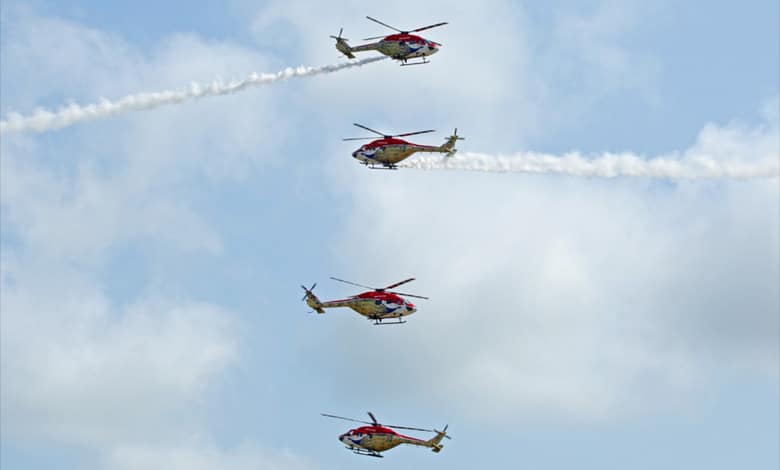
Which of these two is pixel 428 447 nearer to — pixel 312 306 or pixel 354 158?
pixel 312 306

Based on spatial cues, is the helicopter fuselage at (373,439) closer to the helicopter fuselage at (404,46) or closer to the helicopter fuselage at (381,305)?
the helicopter fuselage at (381,305)

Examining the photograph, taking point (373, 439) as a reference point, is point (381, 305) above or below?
above

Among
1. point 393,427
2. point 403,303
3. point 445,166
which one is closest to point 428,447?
point 393,427

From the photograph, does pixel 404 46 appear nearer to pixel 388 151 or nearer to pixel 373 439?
pixel 388 151

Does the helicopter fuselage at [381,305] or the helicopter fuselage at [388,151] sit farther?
the helicopter fuselage at [388,151]

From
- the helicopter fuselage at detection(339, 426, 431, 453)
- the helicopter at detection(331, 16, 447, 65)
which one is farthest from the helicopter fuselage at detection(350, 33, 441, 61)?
the helicopter fuselage at detection(339, 426, 431, 453)

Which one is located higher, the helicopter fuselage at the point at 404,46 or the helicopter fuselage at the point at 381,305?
the helicopter fuselage at the point at 404,46

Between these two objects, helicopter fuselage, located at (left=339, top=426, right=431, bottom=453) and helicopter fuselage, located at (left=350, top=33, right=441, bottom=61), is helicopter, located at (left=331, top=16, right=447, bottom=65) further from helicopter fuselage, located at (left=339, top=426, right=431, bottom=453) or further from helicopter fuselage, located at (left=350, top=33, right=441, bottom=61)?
helicopter fuselage, located at (left=339, top=426, right=431, bottom=453)

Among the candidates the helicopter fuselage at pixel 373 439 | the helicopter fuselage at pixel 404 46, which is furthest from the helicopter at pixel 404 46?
the helicopter fuselage at pixel 373 439

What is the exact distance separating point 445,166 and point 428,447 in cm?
2279

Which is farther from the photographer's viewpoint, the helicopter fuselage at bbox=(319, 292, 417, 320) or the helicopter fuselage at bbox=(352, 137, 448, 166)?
the helicopter fuselage at bbox=(352, 137, 448, 166)

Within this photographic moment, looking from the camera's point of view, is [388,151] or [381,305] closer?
[381,305]

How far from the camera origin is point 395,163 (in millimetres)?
104438

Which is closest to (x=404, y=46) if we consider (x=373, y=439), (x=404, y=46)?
(x=404, y=46)
